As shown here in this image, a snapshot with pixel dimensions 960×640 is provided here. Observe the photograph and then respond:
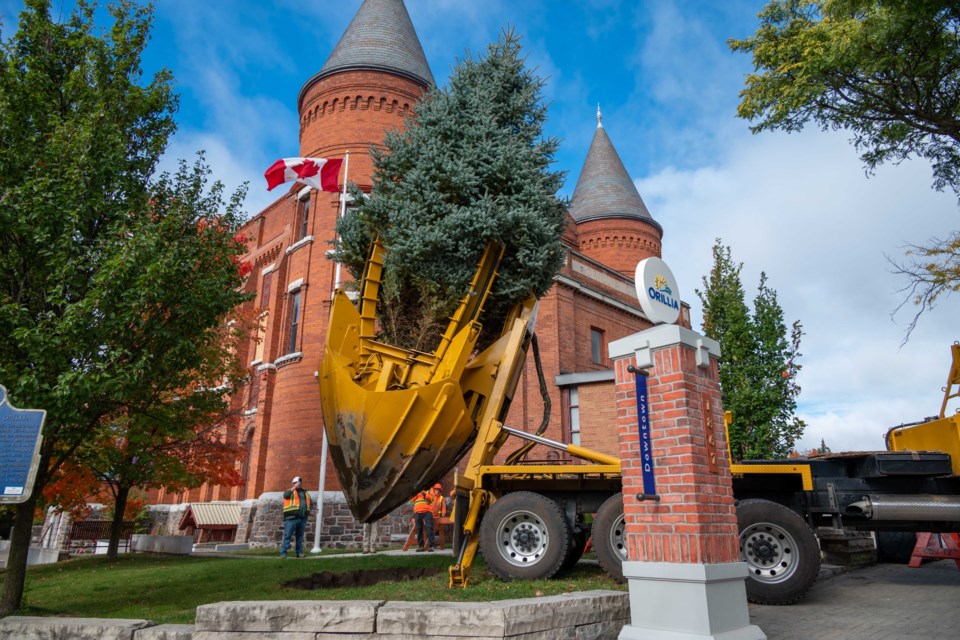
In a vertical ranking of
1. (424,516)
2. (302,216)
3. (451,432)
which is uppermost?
(302,216)

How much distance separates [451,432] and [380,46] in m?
19.0

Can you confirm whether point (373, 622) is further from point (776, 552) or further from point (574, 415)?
point (574, 415)

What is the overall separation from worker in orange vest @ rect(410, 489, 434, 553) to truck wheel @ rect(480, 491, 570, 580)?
6001 mm

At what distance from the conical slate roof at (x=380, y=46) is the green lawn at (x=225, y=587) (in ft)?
56.6

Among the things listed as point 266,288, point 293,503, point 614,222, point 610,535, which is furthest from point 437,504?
point 614,222

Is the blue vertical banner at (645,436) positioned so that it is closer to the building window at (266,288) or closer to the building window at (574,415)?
the building window at (574,415)

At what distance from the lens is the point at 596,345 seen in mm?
25078

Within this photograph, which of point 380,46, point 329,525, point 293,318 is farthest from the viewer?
point 380,46

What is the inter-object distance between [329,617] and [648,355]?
321 cm

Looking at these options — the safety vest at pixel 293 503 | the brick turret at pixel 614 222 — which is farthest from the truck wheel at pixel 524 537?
the brick turret at pixel 614 222

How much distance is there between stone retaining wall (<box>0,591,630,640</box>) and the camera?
4.77 m

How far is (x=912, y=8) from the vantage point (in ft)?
27.6

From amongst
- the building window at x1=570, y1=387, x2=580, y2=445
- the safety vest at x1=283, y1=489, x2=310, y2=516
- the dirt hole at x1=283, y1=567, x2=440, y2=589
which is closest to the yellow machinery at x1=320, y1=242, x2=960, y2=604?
the dirt hole at x1=283, y1=567, x2=440, y2=589

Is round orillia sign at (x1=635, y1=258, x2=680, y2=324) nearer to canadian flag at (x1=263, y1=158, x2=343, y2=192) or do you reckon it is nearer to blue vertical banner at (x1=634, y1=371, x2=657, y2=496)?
blue vertical banner at (x1=634, y1=371, x2=657, y2=496)
